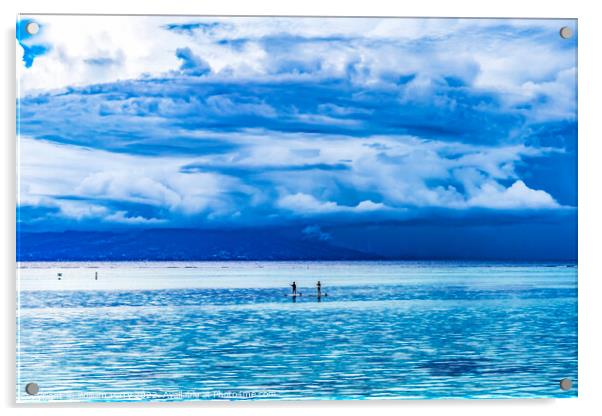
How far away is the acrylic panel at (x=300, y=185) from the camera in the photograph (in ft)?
24.5

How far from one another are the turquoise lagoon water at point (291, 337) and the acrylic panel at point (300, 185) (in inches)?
0.8

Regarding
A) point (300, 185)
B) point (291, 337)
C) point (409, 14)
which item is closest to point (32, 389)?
point (291, 337)

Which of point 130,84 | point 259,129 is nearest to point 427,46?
point 259,129

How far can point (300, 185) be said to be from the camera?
7.92m

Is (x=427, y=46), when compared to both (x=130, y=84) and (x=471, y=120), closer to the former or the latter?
(x=471, y=120)

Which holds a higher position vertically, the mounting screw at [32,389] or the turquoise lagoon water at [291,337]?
the turquoise lagoon water at [291,337]

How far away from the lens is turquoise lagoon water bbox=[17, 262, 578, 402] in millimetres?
7371

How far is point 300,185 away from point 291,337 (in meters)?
1.37

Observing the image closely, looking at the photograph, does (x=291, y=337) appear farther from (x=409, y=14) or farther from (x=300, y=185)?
(x=409, y=14)

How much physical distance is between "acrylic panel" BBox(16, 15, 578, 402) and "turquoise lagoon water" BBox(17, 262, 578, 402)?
0.02 m

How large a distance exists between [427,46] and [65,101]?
2870 mm

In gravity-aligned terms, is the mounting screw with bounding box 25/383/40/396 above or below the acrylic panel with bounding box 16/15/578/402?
below

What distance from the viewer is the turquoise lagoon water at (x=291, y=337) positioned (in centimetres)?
737

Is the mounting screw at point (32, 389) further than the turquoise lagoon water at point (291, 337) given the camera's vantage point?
No
